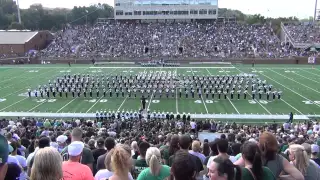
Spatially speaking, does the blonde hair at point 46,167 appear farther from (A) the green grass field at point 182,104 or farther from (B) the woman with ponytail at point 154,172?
(A) the green grass field at point 182,104

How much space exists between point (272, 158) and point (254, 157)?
0.56 meters

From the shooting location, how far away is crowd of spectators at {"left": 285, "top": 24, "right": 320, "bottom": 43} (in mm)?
54081

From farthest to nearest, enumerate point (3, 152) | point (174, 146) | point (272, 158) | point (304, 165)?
point (174, 146)
point (304, 165)
point (272, 158)
point (3, 152)

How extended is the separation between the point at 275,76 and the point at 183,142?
31.4m

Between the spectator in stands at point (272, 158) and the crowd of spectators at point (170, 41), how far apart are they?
1772 inches

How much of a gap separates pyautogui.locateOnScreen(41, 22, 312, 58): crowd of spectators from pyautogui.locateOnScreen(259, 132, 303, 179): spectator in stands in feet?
148

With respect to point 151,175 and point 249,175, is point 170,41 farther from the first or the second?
point 249,175

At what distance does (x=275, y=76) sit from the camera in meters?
34.0

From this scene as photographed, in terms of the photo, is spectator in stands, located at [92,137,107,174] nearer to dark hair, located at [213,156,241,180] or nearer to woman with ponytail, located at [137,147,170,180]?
woman with ponytail, located at [137,147,170,180]

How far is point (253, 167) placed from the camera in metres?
3.48

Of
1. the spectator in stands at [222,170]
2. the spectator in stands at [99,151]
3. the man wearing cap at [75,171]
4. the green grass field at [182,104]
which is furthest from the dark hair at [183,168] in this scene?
the green grass field at [182,104]

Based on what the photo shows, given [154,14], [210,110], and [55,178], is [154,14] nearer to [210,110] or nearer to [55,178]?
[210,110]

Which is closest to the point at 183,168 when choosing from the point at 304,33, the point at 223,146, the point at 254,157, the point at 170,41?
the point at 254,157

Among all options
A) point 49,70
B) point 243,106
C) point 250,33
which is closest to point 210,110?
point 243,106
